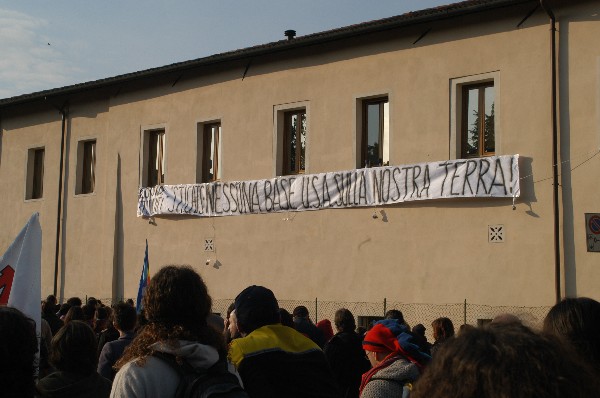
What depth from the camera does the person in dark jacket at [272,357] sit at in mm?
4504

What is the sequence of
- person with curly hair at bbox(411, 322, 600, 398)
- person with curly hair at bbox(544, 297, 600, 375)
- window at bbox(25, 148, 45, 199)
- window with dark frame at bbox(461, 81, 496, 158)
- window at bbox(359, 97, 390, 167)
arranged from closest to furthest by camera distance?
person with curly hair at bbox(411, 322, 600, 398) → person with curly hair at bbox(544, 297, 600, 375) → window with dark frame at bbox(461, 81, 496, 158) → window at bbox(359, 97, 390, 167) → window at bbox(25, 148, 45, 199)

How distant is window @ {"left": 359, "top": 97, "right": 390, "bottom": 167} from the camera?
18.6 meters

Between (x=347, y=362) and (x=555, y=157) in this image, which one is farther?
(x=555, y=157)

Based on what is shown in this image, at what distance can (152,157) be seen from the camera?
24.0 metres

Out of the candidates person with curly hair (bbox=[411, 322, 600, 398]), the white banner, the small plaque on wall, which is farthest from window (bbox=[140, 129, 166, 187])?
person with curly hair (bbox=[411, 322, 600, 398])

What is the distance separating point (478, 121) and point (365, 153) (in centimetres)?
274

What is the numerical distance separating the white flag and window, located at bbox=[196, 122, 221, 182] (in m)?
16.3

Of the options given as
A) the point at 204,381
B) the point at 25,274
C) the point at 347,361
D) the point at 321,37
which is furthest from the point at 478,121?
the point at 204,381

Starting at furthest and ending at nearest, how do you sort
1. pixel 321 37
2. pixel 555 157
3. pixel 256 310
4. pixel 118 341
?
pixel 321 37
pixel 555 157
pixel 118 341
pixel 256 310

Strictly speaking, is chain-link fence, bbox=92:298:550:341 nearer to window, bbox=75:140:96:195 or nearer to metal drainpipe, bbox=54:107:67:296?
window, bbox=75:140:96:195

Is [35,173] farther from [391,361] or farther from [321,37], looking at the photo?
[391,361]

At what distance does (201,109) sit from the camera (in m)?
22.3

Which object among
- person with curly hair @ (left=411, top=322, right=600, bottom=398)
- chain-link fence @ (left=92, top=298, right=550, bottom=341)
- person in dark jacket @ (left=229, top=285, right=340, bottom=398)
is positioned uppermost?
person with curly hair @ (left=411, top=322, right=600, bottom=398)

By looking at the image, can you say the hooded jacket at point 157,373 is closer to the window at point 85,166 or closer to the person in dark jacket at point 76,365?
the person in dark jacket at point 76,365
